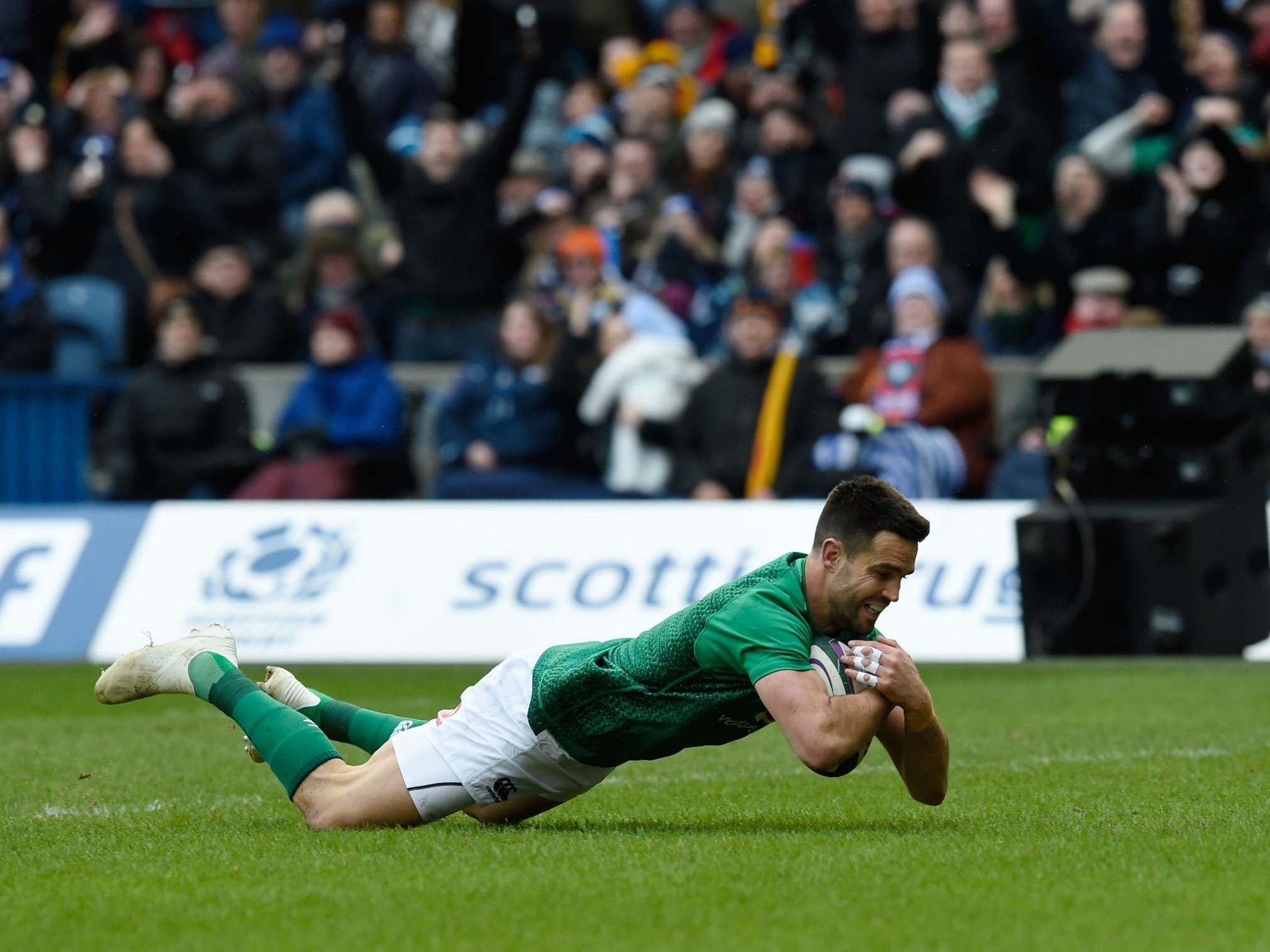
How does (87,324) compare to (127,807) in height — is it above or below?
below

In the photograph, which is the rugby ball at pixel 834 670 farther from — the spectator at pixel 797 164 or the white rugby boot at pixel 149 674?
Result: the spectator at pixel 797 164

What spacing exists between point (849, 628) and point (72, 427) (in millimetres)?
12423

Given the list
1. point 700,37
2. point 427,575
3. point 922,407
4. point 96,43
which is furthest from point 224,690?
point 96,43

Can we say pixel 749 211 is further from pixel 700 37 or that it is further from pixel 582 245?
pixel 700 37

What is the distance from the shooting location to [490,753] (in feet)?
21.3

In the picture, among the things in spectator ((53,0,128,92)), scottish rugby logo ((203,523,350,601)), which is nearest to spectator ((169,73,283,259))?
spectator ((53,0,128,92))

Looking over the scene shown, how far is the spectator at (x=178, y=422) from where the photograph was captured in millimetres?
16172

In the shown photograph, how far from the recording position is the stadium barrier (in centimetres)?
1349

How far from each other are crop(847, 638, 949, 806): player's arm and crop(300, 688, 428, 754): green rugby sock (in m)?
1.56

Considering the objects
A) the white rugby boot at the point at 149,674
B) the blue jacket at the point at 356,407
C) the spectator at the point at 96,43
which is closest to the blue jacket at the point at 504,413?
the blue jacket at the point at 356,407

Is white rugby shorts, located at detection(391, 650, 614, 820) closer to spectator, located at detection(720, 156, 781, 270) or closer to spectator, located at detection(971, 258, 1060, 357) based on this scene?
spectator, located at detection(971, 258, 1060, 357)

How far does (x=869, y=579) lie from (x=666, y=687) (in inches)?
27.9

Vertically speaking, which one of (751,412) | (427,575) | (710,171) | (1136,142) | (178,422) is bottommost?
(427,575)

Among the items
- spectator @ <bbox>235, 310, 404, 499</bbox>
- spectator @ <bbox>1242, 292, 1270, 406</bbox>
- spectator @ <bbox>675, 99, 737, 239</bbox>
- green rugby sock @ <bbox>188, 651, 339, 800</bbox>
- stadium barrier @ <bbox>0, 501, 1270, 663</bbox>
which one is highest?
green rugby sock @ <bbox>188, 651, 339, 800</bbox>
